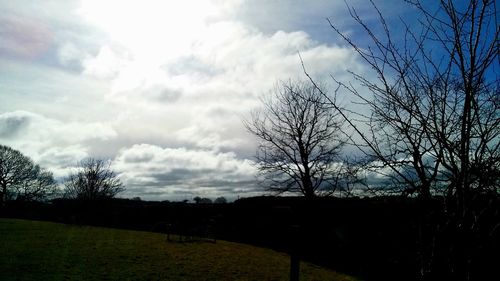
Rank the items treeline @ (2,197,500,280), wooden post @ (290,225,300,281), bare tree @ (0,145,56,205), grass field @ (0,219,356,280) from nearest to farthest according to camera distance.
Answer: treeline @ (2,197,500,280), wooden post @ (290,225,300,281), grass field @ (0,219,356,280), bare tree @ (0,145,56,205)

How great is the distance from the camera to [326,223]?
9.59 m

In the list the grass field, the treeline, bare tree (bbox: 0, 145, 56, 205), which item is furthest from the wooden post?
bare tree (bbox: 0, 145, 56, 205)

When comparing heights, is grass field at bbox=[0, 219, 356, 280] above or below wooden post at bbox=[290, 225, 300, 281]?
below

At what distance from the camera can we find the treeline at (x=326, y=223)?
2.46m

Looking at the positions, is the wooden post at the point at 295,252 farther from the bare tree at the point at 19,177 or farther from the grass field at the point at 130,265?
the bare tree at the point at 19,177

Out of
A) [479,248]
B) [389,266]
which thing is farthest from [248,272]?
[479,248]

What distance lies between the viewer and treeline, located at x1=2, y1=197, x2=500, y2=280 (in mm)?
2465

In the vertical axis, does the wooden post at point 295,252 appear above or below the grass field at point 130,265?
above

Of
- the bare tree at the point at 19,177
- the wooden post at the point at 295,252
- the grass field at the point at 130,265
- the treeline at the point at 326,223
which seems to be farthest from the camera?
the bare tree at the point at 19,177

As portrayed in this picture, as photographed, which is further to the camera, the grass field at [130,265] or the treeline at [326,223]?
the grass field at [130,265]

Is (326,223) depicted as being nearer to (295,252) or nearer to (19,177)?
(295,252)

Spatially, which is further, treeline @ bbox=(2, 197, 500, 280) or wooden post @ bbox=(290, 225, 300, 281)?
wooden post @ bbox=(290, 225, 300, 281)

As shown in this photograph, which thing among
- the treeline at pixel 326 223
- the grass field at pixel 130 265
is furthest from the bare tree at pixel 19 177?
the grass field at pixel 130 265

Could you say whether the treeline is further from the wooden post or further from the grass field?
the grass field
